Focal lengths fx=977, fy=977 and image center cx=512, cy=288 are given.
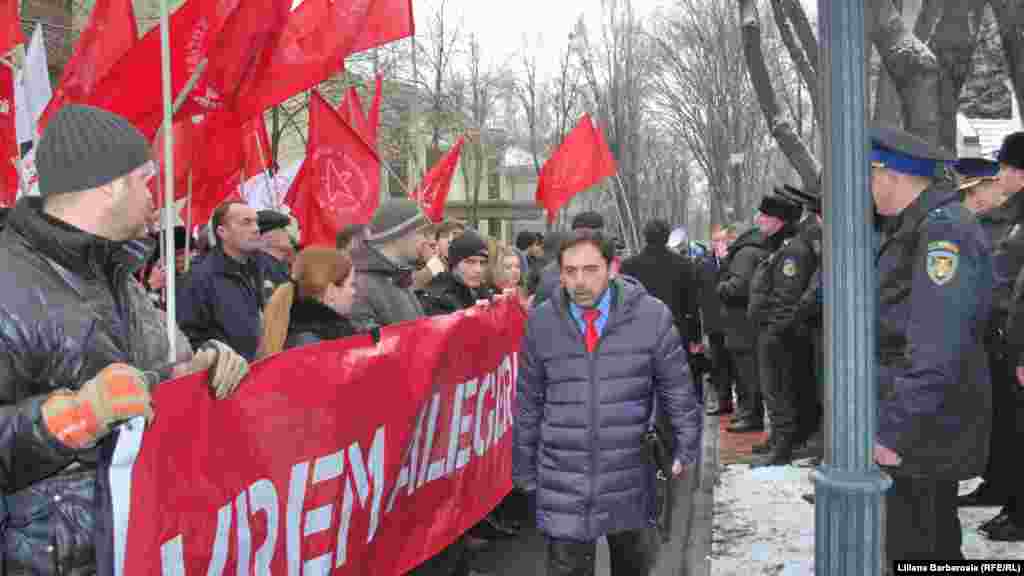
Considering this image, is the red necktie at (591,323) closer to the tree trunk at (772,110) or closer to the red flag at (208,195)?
the red flag at (208,195)

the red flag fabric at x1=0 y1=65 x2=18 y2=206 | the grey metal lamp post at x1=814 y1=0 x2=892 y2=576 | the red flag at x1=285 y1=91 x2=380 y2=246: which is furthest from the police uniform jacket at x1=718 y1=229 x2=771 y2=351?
the grey metal lamp post at x1=814 y1=0 x2=892 y2=576

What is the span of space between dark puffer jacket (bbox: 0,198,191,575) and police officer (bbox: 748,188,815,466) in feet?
19.1

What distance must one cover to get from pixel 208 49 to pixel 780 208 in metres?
4.85

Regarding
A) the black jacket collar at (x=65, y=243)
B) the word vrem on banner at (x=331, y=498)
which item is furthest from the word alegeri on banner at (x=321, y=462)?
the black jacket collar at (x=65, y=243)

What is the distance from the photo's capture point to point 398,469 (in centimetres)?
433

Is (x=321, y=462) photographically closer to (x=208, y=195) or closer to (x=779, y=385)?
(x=208, y=195)

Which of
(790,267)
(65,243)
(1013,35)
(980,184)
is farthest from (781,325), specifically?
(65,243)

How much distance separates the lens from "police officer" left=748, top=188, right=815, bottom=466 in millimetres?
7477

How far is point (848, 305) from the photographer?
77.3 inches

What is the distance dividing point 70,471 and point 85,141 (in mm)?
856

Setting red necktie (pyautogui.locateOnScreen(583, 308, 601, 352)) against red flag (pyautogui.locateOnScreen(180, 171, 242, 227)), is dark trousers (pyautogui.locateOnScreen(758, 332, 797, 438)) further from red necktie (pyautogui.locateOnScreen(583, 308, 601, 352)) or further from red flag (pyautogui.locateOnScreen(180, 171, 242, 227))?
red flag (pyautogui.locateOnScreen(180, 171, 242, 227))

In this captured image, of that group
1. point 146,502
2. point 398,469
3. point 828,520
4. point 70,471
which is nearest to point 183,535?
point 146,502

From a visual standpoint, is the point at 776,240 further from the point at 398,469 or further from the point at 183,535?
the point at 183,535

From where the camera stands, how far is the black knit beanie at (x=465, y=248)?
20.9 ft
